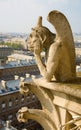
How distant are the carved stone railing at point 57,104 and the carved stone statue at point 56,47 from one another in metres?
0.27

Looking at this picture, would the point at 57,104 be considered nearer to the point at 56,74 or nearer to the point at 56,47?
the point at 56,74

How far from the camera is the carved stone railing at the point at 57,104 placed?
20.8ft

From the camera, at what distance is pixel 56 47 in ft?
22.1

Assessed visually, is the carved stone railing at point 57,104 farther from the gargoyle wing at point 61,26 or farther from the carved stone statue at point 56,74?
the gargoyle wing at point 61,26

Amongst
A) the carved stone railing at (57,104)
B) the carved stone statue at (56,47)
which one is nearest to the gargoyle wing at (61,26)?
the carved stone statue at (56,47)

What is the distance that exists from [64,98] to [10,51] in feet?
506

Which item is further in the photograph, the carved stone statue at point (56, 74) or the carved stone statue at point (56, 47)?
the carved stone statue at point (56, 47)

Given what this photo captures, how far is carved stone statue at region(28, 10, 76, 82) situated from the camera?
22.4 ft

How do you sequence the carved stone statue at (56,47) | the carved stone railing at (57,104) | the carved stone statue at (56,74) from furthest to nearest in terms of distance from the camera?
the carved stone statue at (56,47)
the carved stone statue at (56,74)
the carved stone railing at (57,104)

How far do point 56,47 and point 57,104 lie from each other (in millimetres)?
1200

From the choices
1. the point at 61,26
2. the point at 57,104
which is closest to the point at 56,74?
the point at 57,104

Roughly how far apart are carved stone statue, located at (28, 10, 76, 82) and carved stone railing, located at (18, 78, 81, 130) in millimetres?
272

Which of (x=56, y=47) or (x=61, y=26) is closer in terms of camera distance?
(x=56, y=47)

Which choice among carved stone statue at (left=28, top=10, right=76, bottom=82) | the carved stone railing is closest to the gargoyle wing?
carved stone statue at (left=28, top=10, right=76, bottom=82)
